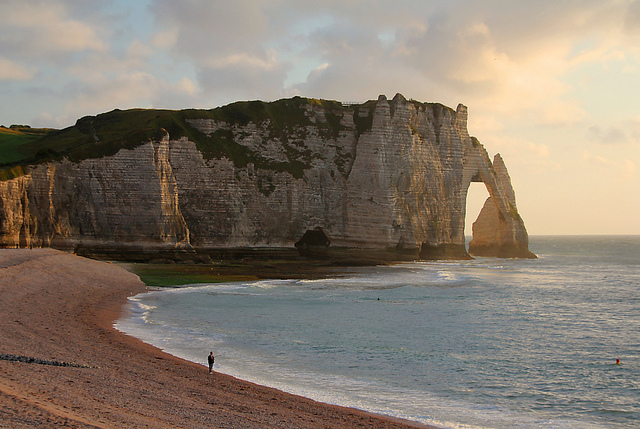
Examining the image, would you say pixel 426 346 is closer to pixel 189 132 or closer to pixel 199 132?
pixel 189 132

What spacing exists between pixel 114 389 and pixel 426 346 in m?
12.0

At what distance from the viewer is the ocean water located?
12.9 meters

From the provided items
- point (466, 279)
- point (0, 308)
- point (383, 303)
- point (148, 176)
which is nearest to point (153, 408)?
point (0, 308)

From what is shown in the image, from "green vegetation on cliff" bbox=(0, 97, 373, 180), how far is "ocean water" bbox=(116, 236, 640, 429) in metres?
24.8

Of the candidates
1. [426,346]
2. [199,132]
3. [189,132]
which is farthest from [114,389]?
[199,132]

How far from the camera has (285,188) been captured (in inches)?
2470

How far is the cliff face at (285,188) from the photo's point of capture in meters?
48.8

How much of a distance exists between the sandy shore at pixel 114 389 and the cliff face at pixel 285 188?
29758mm

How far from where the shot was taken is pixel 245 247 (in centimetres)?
5828

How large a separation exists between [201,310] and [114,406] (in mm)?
16798

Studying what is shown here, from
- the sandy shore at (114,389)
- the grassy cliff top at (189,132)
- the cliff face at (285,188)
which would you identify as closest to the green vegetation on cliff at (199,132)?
the grassy cliff top at (189,132)

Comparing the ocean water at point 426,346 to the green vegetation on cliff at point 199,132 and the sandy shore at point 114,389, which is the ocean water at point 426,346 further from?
the green vegetation on cliff at point 199,132

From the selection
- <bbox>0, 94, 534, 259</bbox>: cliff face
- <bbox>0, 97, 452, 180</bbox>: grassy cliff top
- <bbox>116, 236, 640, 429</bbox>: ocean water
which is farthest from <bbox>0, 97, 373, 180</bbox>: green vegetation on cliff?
<bbox>116, 236, 640, 429</bbox>: ocean water

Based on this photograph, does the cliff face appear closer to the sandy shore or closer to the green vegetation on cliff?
the green vegetation on cliff
